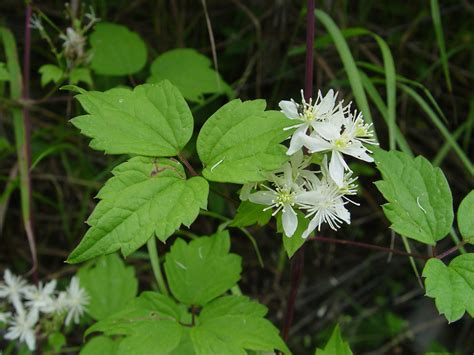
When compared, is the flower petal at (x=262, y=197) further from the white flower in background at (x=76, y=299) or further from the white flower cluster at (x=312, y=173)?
the white flower in background at (x=76, y=299)

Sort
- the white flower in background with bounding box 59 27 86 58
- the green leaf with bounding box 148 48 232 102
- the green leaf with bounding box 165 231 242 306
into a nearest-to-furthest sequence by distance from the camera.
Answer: the green leaf with bounding box 165 231 242 306 < the white flower in background with bounding box 59 27 86 58 < the green leaf with bounding box 148 48 232 102

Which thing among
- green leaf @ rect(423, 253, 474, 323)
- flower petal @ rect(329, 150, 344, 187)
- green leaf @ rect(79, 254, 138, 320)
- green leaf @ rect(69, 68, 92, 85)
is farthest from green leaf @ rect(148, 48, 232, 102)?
green leaf @ rect(423, 253, 474, 323)

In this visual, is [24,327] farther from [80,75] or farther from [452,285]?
[452,285]

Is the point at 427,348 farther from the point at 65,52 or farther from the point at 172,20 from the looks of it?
the point at 65,52

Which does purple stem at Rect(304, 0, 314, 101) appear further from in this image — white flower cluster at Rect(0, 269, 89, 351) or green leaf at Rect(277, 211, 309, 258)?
white flower cluster at Rect(0, 269, 89, 351)

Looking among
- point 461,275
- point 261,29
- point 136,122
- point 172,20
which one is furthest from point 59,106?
point 461,275

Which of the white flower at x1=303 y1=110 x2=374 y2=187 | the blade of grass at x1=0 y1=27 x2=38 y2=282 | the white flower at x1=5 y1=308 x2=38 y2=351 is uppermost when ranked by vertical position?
the white flower at x1=303 y1=110 x2=374 y2=187

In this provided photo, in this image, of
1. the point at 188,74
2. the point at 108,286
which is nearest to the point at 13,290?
the point at 108,286
